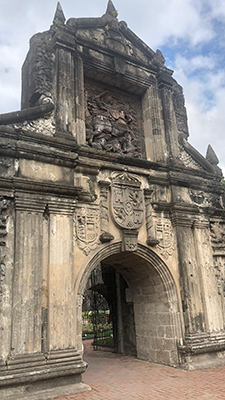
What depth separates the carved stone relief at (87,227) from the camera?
7.21m

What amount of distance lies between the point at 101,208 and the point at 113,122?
2.97 meters

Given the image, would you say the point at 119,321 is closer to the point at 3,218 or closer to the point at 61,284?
the point at 61,284

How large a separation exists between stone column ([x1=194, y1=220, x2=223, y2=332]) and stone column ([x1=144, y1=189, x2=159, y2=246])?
4.55 feet

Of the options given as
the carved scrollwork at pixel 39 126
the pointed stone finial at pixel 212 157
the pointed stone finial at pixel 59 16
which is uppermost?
the pointed stone finial at pixel 59 16

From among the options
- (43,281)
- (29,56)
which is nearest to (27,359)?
(43,281)

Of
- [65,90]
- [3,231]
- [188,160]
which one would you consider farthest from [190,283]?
[65,90]

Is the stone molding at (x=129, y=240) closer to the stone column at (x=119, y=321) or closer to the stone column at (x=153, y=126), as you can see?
the stone column at (x=153, y=126)

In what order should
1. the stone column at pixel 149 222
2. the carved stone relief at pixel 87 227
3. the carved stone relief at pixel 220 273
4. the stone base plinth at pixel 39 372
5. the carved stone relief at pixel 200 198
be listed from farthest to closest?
the carved stone relief at pixel 200 198, the carved stone relief at pixel 220 273, the stone column at pixel 149 222, the carved stone relief at pixel 87 227, the stone base plinth at pixel 39 372

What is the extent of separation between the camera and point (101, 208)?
7.68m

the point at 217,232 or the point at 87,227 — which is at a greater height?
the point at 217,232

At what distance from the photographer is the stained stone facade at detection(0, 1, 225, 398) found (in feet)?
20.1

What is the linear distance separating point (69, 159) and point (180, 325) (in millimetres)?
4674

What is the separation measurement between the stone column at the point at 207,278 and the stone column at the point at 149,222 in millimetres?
1387

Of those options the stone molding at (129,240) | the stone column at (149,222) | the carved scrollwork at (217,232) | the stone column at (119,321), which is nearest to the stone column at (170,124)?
the stone column at (149,222)
